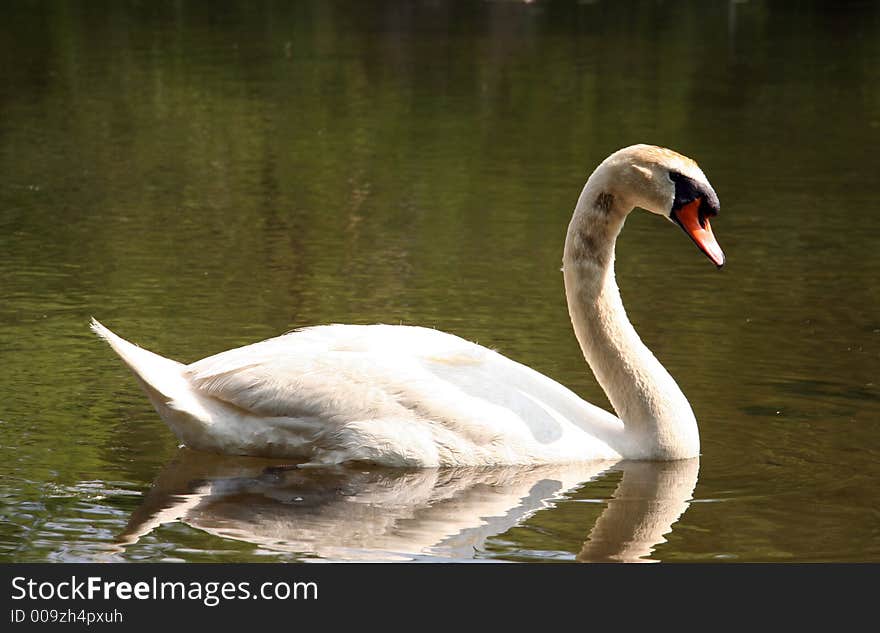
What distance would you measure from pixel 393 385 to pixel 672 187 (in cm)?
186

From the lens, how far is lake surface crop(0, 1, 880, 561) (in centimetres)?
827

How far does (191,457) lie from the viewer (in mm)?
9359

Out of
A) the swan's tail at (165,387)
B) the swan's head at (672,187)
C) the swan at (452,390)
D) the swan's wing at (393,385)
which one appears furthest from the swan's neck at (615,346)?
the swan's tail at (165,387)

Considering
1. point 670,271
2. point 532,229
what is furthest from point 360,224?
point 670,271

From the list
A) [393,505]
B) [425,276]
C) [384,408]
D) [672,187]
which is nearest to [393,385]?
[384,408]

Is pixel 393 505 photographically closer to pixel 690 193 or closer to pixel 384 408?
pixel 384 408

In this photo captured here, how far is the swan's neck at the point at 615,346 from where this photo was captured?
9281 millimetres

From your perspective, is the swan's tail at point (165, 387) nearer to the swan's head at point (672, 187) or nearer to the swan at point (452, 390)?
the swan at point (452, 390)

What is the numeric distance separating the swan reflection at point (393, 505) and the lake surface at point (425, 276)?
2cm

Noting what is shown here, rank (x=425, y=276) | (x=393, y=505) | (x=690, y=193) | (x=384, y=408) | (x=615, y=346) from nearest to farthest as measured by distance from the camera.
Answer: (x=393, y=505), (x=384, y=408), (x=690, y=193), (x=615, y=346), (x=425, y=276)

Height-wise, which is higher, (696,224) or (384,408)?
(696,224)

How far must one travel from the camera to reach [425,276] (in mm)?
14211

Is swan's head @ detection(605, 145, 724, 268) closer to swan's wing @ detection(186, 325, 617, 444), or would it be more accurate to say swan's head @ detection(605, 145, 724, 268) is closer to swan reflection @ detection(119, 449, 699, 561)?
swan's wing @ detection(186, 325, 617, 444)
